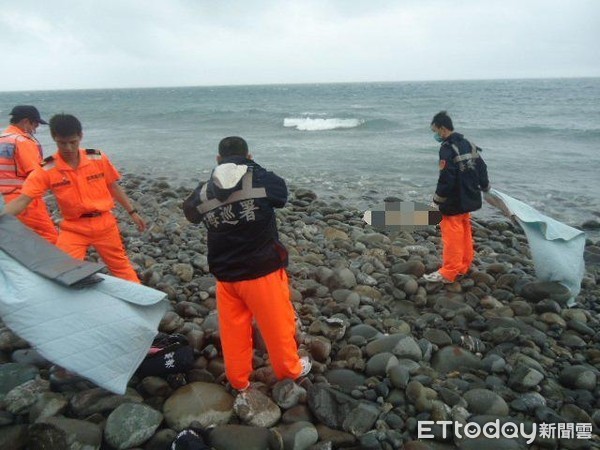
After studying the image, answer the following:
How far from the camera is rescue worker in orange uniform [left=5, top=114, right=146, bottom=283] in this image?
329 cm

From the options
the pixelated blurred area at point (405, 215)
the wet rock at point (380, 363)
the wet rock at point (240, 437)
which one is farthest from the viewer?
the pixelated blurred area at point (405, 215)

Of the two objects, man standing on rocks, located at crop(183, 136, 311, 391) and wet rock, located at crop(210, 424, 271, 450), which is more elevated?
man standing on rocks, located at crop(183, 136, 311, 391)

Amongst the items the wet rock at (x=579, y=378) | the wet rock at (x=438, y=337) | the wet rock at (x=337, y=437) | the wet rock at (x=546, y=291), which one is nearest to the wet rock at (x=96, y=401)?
the wet rock at (x=337, y=437)

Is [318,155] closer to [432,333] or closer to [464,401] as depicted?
[432,333]

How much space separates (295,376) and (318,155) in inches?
548

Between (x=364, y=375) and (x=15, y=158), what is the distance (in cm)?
402

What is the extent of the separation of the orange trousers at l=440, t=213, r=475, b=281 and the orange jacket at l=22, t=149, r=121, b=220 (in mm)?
3614

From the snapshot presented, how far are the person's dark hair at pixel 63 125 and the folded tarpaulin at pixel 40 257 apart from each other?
0.72 metres

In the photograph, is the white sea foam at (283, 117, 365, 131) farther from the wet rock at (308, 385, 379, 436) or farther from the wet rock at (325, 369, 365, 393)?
the wet rock at (308, 385, 379, 436)

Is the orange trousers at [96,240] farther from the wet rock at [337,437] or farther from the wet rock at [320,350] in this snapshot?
the wet rock at [337,437]

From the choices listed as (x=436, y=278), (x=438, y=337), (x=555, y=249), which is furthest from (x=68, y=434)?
(x=555, y=249)

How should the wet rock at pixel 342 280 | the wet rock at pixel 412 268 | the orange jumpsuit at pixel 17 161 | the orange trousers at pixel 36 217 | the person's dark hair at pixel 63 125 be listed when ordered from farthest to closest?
the wet rock at pixel 412 268
the wet rock at pixel 342 280
the orange trousers at pixel 36 217
the orange jumpsuit at pixel 17 161
the person's dark hair at pixel 63 125

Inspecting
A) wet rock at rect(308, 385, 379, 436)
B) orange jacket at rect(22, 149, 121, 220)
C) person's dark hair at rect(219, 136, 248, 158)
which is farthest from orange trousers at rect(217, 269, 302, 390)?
orange jacket at rect(22, 149, 121, 220)

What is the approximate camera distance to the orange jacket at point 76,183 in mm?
3354
